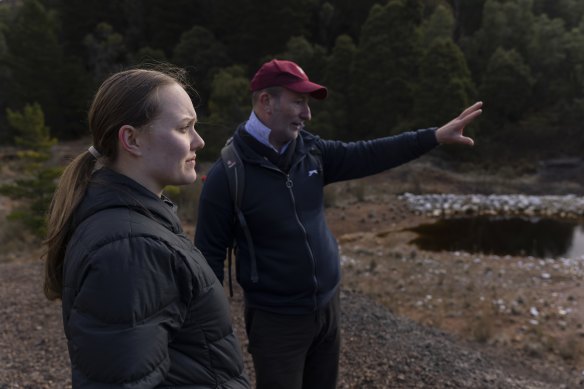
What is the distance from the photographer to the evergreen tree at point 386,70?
19.2 meters

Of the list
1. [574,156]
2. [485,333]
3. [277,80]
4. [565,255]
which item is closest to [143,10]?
[574,156]

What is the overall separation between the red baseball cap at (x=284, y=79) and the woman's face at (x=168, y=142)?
0.92 meters

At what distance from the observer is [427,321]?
20.1 feet

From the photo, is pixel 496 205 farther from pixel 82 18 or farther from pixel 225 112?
pixel 82 18

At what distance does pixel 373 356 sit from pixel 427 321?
232 centimetres

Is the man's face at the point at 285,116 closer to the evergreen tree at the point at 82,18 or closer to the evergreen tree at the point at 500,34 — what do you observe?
the evergreen tree at the point at 500,34

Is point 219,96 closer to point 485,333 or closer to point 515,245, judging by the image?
point 515,245

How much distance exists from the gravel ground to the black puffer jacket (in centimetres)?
262

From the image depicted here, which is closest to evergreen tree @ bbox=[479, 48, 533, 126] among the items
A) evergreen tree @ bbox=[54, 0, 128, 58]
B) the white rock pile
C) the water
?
the white rock pile

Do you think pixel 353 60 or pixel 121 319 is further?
pixel 353 60

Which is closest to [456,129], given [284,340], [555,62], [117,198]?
[284,340]

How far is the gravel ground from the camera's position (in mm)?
3654

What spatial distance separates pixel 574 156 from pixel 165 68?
814 inches

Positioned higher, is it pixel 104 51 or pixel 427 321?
pixel 104 51
